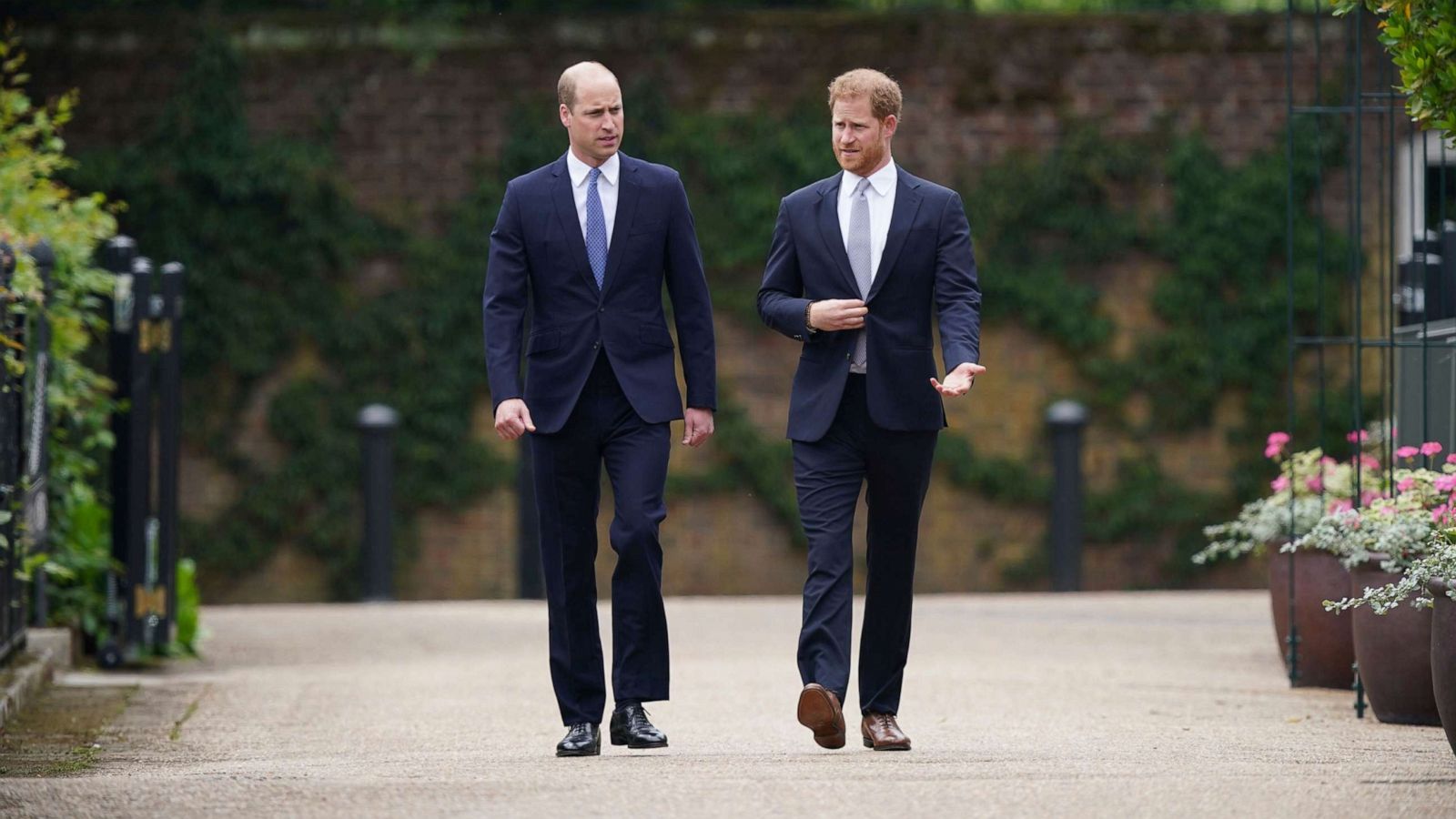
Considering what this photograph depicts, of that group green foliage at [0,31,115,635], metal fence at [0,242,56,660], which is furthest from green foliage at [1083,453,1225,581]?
metal fence at [0,242,56,660]

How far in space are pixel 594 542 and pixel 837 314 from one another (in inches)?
34.1

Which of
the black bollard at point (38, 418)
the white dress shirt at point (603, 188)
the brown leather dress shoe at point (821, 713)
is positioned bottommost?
the brown leather dress shoe at point (821, 713)

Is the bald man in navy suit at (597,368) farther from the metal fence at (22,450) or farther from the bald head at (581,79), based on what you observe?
the metal fence at (22,450)

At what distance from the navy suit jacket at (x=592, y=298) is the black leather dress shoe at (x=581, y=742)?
76 cm

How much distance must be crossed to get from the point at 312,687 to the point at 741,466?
617 cm

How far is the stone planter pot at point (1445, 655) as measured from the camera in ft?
16.2

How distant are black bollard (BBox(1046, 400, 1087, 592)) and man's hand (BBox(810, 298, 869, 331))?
25.8 feet

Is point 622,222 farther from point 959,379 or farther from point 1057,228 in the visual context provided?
point 1057,228

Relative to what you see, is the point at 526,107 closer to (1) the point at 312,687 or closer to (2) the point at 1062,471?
(2) the point at 1062,471

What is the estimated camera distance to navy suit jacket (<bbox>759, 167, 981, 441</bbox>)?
5219mm

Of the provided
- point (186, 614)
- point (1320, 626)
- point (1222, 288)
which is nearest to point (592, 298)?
point (1320, 626)

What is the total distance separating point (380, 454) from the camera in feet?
40.8

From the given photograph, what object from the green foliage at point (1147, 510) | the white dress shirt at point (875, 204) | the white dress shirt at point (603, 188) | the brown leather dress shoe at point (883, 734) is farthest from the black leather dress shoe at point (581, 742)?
the green foliage at point (1147, 510)

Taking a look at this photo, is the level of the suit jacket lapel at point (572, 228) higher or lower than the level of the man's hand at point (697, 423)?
higher
